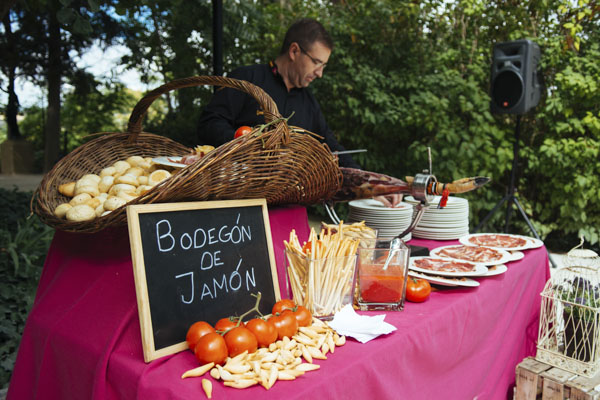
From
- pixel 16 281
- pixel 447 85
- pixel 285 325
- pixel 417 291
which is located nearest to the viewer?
pixel 285 325

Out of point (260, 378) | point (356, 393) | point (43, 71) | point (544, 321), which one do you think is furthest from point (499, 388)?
point (43, 71)

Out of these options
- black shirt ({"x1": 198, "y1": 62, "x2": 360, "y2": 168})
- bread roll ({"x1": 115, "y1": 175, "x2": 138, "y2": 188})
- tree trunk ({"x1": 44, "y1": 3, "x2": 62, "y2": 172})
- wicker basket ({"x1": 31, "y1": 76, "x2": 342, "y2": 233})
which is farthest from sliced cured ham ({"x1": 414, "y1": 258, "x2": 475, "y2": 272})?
tree trunk ({"x1": 44, "y1": 3, "x2": 62, "y2": 172})

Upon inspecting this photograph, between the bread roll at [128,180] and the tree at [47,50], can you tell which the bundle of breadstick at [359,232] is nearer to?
the bread roll at [128,180]

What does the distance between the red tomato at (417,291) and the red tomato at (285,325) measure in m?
0.47

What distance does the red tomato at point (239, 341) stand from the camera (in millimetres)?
939

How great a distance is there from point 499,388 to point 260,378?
4.57ft

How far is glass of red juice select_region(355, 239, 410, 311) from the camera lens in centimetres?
130

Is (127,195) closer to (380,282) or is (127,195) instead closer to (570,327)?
(380,282)

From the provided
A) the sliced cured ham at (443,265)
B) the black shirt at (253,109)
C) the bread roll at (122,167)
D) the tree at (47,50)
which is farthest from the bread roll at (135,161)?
the tree at (47,50)

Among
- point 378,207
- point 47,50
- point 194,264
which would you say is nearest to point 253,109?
point 378,207

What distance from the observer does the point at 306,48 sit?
218 centimetres

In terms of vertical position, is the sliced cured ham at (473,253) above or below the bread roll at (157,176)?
below

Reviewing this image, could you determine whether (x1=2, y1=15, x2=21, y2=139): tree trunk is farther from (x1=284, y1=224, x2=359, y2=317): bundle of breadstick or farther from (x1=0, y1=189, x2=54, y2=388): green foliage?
(x1=284, y1=224, x2=359, y2=317): bundle of breadstick

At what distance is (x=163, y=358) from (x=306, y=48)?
1.65m
